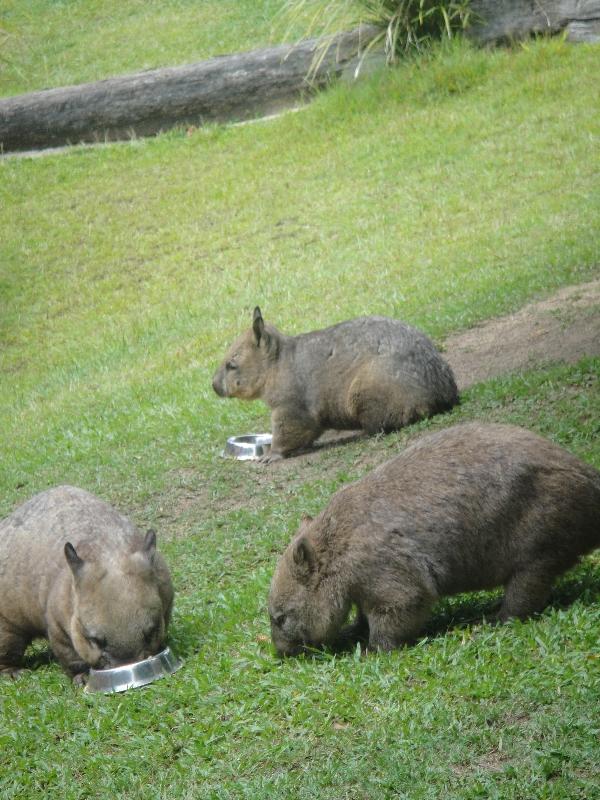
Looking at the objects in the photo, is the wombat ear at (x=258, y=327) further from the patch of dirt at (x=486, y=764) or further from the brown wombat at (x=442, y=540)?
the patch of dirt at (x=486, y=764)

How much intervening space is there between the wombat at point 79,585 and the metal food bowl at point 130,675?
44mm

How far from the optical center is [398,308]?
13430 mm

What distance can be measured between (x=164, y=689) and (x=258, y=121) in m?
17.2

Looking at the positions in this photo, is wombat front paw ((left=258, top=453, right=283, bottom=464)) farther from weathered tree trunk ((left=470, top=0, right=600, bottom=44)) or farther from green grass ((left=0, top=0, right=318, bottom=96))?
green grass ((left=0, top=0, right=318, bottom=96))

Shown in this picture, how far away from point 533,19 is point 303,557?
53.8ft

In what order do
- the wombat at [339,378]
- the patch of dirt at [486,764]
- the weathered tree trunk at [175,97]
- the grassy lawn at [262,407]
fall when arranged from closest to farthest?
the patch of dirt at [486,764] < the grassy lawn at [262,407] < the wombat at [339,378] < the weathered tree trunk at [175,97]

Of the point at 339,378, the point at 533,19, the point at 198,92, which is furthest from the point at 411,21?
the point at 339,378

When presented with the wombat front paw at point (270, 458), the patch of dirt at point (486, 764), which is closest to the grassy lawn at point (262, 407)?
the patch of dirt at point (486, 764)

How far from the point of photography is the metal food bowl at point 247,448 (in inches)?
401

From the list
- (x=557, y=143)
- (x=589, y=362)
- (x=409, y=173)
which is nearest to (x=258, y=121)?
(x=409, y=173)

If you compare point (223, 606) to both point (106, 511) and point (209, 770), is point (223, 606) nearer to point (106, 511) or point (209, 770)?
point (106, 511)

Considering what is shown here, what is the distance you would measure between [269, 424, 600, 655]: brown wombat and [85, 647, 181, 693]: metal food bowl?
24.5 inches

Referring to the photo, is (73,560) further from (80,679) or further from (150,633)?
(80,679)

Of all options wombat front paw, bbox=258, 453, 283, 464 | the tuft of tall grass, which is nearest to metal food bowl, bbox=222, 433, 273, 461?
wombat front paw, bbox=258, 453, 283, 464
